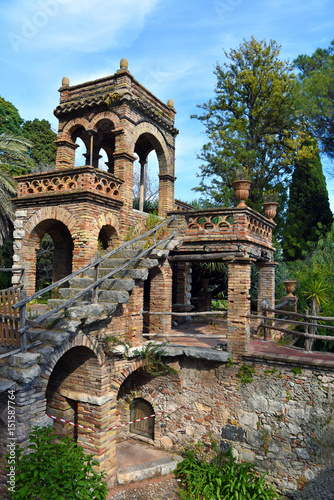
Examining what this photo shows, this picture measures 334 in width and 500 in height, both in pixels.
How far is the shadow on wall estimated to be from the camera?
6.95 meters

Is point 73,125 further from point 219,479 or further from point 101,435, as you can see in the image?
point 219,479

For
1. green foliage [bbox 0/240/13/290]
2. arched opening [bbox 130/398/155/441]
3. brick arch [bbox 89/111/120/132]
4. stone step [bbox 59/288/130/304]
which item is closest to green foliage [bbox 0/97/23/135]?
green foliage [bbox 0/240/13/290]

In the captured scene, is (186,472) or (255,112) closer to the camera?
(186,472)

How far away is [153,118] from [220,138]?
23.8 feet

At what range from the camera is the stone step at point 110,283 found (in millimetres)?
7723

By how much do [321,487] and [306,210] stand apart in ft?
51.5

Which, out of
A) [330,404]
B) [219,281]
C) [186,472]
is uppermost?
[219,281]

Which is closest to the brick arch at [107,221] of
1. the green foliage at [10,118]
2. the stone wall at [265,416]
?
the stone wall at [265,416]

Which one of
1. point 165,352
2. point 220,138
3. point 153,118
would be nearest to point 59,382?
point 165,352

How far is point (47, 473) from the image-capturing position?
15.9ft

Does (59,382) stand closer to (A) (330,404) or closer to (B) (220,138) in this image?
(A) (330,404)

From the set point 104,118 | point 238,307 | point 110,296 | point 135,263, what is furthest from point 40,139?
point 238,307

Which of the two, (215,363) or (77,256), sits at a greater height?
(77,256)

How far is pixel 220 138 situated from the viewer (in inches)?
703
